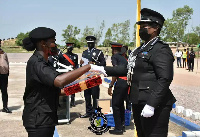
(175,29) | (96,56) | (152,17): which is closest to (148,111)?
(152,17)

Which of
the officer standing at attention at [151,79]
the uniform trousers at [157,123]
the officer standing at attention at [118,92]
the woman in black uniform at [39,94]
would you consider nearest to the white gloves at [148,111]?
the officer standing at attention at [151,79]

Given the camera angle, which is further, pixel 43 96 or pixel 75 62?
pixel 75 62

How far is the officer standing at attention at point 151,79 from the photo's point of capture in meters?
3.30

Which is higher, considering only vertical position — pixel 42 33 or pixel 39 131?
pixel 42 33

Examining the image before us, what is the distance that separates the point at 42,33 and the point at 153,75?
1.42 metres

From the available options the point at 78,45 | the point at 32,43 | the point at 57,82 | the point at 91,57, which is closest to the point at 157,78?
the point at 57,82

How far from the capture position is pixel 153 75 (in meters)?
3.42

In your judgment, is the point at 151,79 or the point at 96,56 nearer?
the point at 151,79

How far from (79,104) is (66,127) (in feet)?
9.32

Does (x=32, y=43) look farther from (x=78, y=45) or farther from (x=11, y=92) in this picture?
(x=78, y=45)

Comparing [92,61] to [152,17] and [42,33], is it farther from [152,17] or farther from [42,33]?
[42,33]

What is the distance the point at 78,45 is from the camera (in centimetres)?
8350

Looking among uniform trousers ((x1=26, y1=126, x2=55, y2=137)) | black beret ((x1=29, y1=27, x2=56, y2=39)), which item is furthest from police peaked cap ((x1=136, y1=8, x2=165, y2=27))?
uniform trousers ((x1=26, y1=126, x2=55, y2=137))

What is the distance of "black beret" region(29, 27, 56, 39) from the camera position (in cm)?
299
